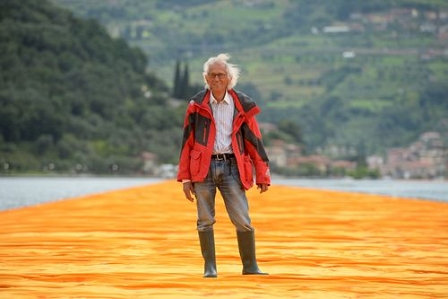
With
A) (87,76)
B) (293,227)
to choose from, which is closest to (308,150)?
(87,76)

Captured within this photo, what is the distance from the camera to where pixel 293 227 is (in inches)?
536

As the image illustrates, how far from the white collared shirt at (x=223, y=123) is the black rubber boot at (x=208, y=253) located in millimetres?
500

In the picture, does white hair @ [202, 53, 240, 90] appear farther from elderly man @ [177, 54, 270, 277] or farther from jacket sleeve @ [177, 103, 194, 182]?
jacket sleeve @ [177, 103, 194, 182]

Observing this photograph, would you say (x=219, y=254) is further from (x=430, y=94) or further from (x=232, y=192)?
(x=430, y=94)

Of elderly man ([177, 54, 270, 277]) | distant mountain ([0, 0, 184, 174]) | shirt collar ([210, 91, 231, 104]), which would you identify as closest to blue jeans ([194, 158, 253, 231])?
elderly man ([177, 54, 270, 277])

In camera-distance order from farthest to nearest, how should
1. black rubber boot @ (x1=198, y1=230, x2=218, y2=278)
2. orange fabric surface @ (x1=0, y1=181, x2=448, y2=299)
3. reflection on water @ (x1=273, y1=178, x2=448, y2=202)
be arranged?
reflection on water @ (x1=273, y1=178, x2=448, y2=202) < black rubber boot @ (x1=198, y1=230, x2=218, y2=278) < orange fabric surface @ (x1=0, y1=181, x2=448, y2=299)

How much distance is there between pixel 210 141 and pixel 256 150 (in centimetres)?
29

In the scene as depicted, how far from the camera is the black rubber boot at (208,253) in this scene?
24.3 ft

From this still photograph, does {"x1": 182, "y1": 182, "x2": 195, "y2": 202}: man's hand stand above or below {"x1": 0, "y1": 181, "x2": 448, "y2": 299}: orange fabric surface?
above

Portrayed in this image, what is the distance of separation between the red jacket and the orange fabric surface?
0.58 metres

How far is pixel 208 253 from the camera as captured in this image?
24.8 ft

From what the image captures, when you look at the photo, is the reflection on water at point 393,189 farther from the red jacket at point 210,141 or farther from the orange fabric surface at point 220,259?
the red jacket at point 210,141

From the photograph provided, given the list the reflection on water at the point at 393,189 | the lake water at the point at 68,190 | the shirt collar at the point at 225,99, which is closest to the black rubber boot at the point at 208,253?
the shirt collar at the point at 225,99

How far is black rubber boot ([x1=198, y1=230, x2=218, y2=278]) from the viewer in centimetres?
739
